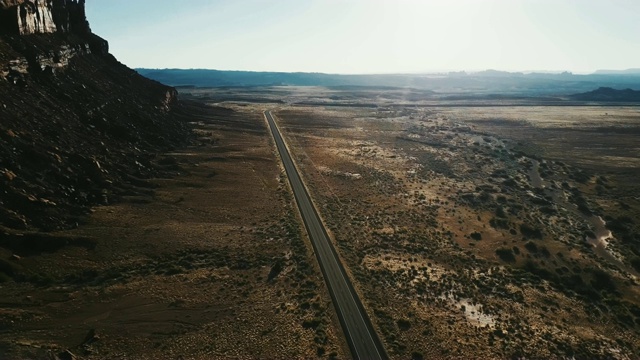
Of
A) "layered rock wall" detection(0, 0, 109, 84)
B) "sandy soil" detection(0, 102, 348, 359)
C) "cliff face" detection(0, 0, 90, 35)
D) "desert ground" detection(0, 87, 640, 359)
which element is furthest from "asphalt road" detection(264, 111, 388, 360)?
"cliff face" detection(0, 0, 90, 35)

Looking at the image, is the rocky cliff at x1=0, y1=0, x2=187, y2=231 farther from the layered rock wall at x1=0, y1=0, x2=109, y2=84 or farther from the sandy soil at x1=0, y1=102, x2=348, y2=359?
the sandy soil at x1=0, y1=102, x2=348, y2=359

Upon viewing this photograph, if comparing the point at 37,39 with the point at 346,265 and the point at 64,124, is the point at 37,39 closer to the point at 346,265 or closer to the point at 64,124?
the point at 64,124

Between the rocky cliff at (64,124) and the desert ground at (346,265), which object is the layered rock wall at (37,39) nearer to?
the rocky cliff at (64,124)

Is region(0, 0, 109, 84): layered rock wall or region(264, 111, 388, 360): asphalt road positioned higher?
region(0, 0, 109, 84): layered rock wall

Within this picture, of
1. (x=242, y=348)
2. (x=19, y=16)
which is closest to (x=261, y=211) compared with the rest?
(x=242, y=348)

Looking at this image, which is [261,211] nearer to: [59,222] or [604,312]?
[59,222]

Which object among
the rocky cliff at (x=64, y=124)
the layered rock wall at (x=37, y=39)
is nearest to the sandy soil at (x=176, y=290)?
the rocky cliff at (x=64, y=124)
